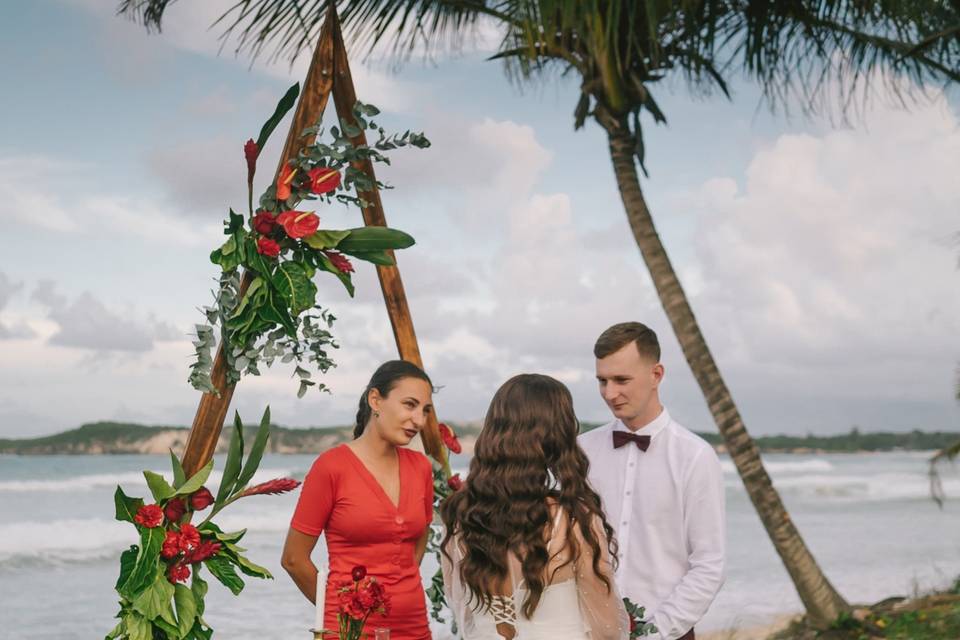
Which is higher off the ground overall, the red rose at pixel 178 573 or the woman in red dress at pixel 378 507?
the woman in red dress at pixel 378 507

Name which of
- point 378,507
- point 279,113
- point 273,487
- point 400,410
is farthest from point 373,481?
point 279,113

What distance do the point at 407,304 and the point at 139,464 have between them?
80.2ft

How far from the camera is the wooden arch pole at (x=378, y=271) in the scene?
13.1 feet

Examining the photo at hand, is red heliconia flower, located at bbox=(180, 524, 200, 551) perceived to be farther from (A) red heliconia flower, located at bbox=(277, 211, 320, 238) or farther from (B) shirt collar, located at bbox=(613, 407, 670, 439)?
(B) shirt collar, located at bbox=(613, 407, 670, 439)

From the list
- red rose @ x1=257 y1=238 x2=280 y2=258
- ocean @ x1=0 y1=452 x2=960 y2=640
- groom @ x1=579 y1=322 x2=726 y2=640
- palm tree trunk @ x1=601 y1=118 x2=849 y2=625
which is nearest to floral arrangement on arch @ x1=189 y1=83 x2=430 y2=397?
red rose @ x1=257 y1=238 x2=280 y2=258

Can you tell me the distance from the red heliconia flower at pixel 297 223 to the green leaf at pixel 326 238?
0.03 metres

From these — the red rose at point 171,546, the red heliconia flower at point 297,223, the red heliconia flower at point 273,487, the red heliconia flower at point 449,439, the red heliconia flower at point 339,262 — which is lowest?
the red rose at point 171,546

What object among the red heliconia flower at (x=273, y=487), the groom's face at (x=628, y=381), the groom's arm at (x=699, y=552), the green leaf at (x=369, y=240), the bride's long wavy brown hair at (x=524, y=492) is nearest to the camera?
the bride's long wavy brown hair at (x=524, y=492)

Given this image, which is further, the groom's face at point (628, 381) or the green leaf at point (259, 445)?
the green leaf at point (259, 445)

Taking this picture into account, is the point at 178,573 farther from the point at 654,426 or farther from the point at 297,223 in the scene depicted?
the point at 654,426

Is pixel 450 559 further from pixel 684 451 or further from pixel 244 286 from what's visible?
pixel 244 286

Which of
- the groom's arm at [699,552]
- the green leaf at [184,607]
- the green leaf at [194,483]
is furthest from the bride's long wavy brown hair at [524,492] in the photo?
the green leaf at [184,607]

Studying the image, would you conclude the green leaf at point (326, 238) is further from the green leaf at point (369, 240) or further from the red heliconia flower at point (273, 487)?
the red heliconia flower at point (273, 487)

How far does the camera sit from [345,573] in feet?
11.4
